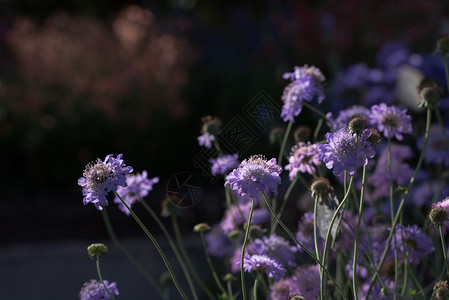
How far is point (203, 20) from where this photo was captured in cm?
866

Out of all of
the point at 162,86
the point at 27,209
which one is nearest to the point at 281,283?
the point at 27,209

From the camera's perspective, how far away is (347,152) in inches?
42.4

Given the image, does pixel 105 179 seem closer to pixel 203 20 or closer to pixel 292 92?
pixel 292 92

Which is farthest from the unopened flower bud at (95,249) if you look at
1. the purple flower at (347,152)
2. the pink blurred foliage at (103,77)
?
the pink blurred foliage at (103,77)

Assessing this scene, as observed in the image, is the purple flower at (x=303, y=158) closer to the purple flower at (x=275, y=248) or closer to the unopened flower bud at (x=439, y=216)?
the purple flower at (x=275, y=248)

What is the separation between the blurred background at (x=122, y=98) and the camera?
454 cm

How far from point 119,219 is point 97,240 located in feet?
0.73

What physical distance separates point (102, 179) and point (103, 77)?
422cm

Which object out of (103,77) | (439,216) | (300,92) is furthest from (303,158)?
(103,77)

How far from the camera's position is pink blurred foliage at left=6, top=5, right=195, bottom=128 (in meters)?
5.07

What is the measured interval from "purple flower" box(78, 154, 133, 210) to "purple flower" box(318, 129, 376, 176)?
0.35 m

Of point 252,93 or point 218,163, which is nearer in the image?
point 218,163

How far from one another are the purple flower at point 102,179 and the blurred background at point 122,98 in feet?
10.7

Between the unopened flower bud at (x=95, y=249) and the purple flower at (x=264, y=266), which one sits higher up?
the unopened flower bud at (x=95, y=249)
